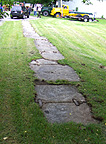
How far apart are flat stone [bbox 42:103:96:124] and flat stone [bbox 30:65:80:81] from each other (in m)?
1.55

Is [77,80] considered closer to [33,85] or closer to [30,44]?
[33,85]

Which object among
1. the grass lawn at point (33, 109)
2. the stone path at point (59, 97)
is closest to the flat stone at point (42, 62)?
the stone path at point (59, 97)

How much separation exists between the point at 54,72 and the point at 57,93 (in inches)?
61.9

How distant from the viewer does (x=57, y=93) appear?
16.1ft

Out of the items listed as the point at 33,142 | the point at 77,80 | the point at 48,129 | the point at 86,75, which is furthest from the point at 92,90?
the point at 33,142

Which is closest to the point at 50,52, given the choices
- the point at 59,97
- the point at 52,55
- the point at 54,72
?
the point at 52,55

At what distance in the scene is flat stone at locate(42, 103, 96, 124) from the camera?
151 inches

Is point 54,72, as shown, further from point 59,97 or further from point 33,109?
point 33,109

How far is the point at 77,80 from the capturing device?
579 centimetres

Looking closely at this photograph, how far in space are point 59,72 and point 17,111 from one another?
8.83 ft

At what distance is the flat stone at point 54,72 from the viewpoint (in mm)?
5920

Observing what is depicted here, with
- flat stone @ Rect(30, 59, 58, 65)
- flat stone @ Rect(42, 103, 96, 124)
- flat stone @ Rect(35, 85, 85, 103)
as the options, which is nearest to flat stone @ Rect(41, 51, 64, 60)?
flat stone @ Rect(30, 59, 58, 65)

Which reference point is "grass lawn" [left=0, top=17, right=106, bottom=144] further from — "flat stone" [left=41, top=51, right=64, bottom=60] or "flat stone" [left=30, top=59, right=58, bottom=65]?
"flat stone" [left=41, top=51, right=64, bottom=60]

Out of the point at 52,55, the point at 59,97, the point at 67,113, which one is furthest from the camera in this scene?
the point at 52,55
